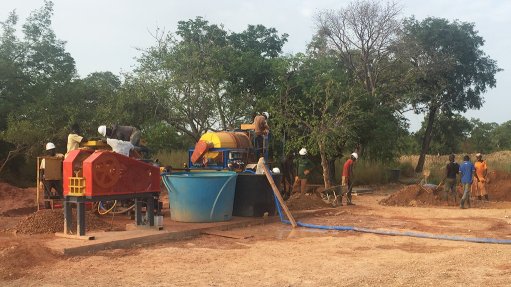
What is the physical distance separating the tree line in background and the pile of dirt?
862cm

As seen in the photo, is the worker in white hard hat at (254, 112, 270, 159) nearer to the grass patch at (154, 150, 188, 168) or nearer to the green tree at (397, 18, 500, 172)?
the grass patch at (154, 150, 188, 168)

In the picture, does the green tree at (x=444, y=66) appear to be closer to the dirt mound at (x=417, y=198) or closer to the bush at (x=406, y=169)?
the bush at (x=406, y=169)

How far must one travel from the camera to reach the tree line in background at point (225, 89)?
19906 mm

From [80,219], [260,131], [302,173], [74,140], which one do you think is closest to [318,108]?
[302,173]

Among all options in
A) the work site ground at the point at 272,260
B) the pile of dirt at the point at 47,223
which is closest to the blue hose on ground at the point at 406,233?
the work site ground at the point at 272,260

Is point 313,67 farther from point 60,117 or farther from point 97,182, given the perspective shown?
point 97,182

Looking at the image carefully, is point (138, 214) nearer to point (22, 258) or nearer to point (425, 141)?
point (22, 258)

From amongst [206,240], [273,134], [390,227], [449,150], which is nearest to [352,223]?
[390,227]

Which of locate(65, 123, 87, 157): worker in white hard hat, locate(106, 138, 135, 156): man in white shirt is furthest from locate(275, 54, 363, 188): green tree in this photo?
locate(65, 123, 87, 157): worker in white hard hat

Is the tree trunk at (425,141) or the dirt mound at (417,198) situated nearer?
the dirt mound at (417,198)

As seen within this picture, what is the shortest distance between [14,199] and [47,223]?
7441mm

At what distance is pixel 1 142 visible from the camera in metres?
21.3

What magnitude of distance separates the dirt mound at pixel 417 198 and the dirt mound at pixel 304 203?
10.5 feet

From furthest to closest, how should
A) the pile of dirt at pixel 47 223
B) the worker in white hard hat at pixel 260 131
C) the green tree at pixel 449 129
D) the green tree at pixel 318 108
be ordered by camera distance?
the green tree at pixel 449 129, the green tree at pixel 318 108, the worker in white hard hat at pixel 260 131, the pile of dirt at pixel 47 223
